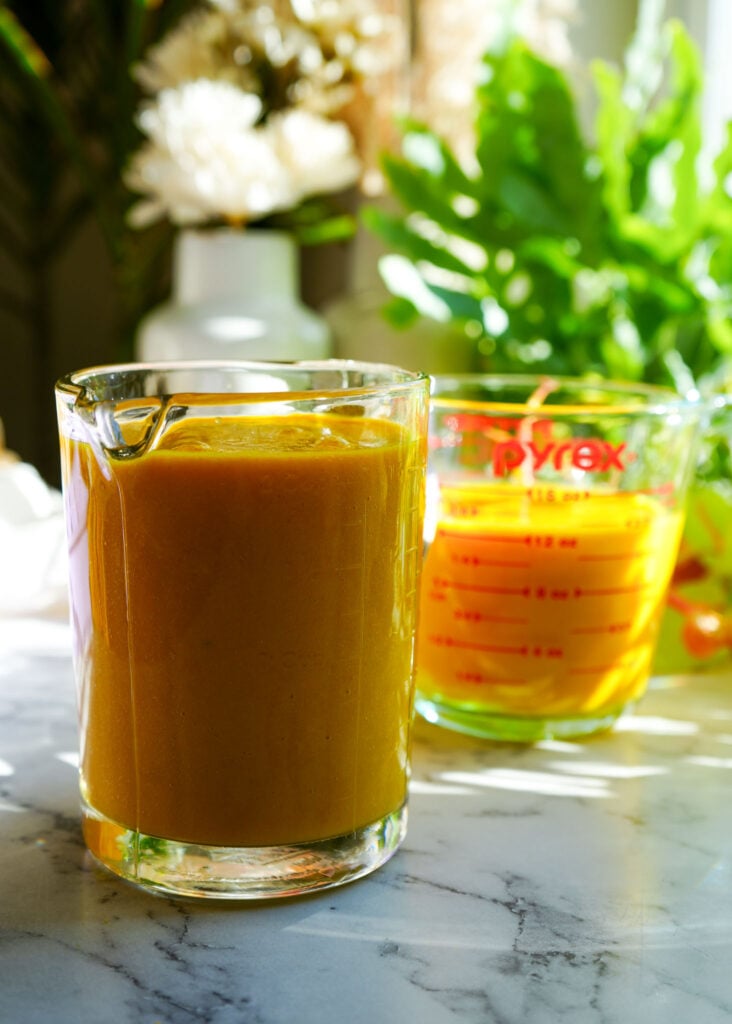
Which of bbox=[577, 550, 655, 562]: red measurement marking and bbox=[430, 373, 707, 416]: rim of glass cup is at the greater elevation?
bbox=[430, 373, 707, 416]: rim of glass cup

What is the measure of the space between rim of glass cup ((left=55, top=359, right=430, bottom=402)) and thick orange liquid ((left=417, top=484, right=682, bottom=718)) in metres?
0.13

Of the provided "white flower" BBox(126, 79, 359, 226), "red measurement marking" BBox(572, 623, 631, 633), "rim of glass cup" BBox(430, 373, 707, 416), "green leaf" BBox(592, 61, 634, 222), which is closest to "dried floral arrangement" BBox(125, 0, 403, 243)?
"white flower" BBox(126, 79, 359, 226)

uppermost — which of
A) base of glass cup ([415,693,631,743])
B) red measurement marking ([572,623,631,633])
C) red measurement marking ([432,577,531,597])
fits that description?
red measurement marking ([432,577,531,597])

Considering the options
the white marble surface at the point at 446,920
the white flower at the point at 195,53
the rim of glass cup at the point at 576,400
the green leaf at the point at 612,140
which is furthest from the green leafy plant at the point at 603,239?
the white flower at the point at 195,53

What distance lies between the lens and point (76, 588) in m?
0.50

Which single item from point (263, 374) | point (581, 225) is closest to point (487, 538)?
point (263, 374)

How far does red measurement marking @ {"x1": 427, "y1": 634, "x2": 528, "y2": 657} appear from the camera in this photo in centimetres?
65

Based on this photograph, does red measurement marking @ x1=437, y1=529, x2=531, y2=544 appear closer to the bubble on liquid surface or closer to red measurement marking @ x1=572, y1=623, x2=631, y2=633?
red measurement marking @ x1=572, y1=623, x2=631, y2=633

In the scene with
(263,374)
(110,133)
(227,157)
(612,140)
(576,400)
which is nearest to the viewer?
(263,374)

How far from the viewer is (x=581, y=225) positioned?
92cm

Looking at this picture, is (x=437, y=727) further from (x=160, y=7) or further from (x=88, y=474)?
(x=160, y=7)

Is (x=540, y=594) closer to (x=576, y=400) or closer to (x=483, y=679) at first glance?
(x=483, y=679)

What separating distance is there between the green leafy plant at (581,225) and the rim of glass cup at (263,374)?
401mm

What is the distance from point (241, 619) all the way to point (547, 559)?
9.2 inches
